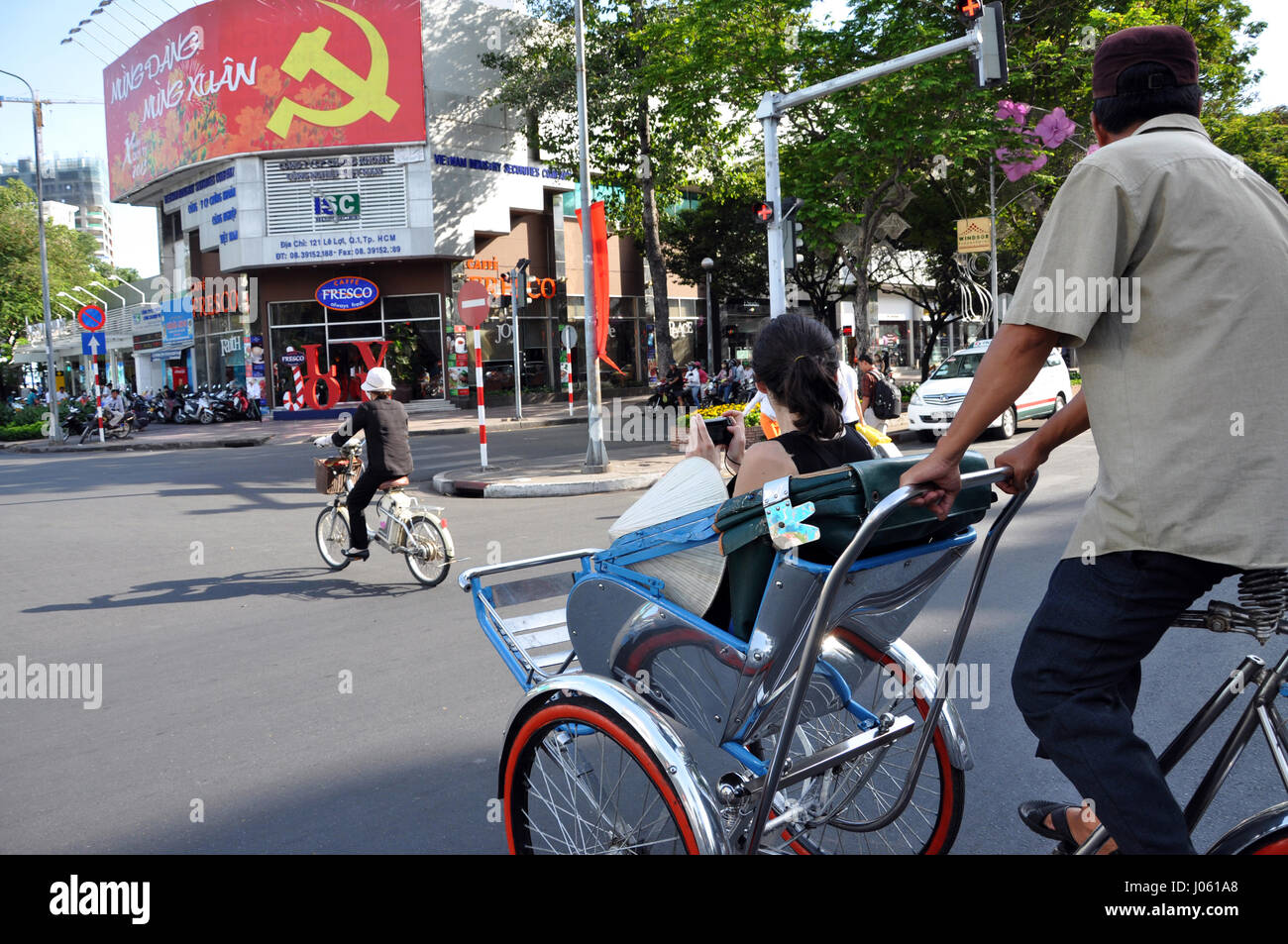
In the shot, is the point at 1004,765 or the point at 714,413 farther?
the point at 714,413

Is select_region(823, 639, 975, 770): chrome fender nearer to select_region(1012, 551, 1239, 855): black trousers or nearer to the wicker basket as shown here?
select_region(1012, 551, 1239, 855): black trousers

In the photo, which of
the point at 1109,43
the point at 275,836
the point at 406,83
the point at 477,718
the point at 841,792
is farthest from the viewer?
the point at 406,83

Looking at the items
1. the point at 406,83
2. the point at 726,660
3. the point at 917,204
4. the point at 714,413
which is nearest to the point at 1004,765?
the point at 726,660

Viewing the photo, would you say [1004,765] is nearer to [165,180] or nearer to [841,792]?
[841,792]

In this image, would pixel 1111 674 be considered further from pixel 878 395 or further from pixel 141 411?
pixel 141 411

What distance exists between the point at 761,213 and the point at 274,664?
10.9 metres

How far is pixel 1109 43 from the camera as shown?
1922 mm

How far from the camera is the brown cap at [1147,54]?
1.85 meters

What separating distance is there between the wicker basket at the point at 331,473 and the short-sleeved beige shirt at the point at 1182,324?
7.09 m

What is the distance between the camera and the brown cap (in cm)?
185

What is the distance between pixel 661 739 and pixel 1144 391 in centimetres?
123

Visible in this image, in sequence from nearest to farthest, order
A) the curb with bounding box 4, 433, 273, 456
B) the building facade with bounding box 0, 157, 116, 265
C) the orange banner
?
the orange banner, the curb with bounding box 4, 433, 273, 456, the building facade with bounding box 0, 157, 116, 265

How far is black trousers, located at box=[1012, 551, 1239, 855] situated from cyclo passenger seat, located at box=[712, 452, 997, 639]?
38 cm

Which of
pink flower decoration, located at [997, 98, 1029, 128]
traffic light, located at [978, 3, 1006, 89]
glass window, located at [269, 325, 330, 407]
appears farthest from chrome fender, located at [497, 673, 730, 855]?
glass window, located at [269, 325, 330, 407]
